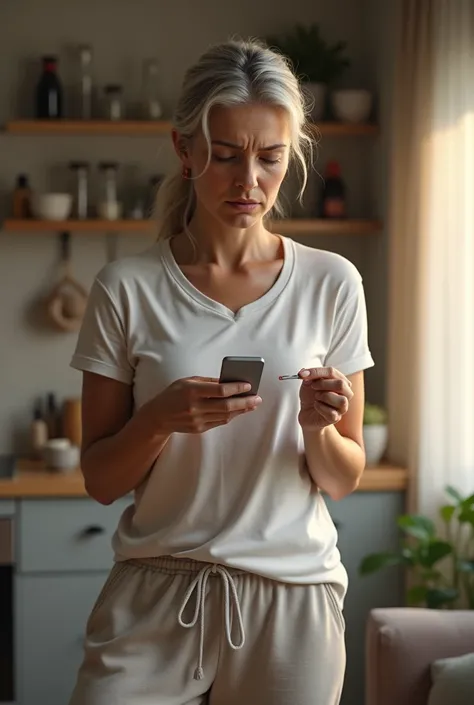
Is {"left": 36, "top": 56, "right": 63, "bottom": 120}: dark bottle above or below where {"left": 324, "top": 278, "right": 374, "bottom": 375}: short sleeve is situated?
above

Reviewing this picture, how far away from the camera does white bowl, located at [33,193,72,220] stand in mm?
3990

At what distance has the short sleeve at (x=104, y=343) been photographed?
1.69 m

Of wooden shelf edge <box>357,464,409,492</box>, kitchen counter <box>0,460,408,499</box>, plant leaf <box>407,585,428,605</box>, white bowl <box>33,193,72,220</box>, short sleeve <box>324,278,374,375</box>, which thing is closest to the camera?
short sleeve <box>324,278,374,375</box>

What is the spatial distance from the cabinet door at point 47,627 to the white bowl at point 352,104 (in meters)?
1.80

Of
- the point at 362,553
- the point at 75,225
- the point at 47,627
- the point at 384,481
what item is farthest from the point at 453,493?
the point at 75,225

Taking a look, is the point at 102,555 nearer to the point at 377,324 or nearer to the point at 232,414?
the point at 377,324

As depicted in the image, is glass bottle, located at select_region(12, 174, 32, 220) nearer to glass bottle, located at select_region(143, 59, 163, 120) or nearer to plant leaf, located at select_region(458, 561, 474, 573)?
glass bottle, located at select_region(143, 59, 163, 120)

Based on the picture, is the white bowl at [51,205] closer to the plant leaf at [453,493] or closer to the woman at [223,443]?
the plant leaf at [453,493]

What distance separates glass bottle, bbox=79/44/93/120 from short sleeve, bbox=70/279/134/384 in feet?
8.26

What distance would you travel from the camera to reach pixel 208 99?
1642 mm

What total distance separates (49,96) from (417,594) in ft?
6.88

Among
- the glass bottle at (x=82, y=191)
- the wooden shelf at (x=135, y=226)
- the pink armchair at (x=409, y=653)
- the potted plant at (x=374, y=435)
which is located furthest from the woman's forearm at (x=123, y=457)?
the glass bottle at (x=82, y=191)

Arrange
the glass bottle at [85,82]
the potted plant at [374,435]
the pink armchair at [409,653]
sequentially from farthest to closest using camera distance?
the glass bottle at [85,82] → the potted plant at [374,435] → the pink armchair at [409,653]

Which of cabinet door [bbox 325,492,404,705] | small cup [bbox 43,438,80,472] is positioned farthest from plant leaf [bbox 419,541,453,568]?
small cup [bbox 43,438,80,472]
